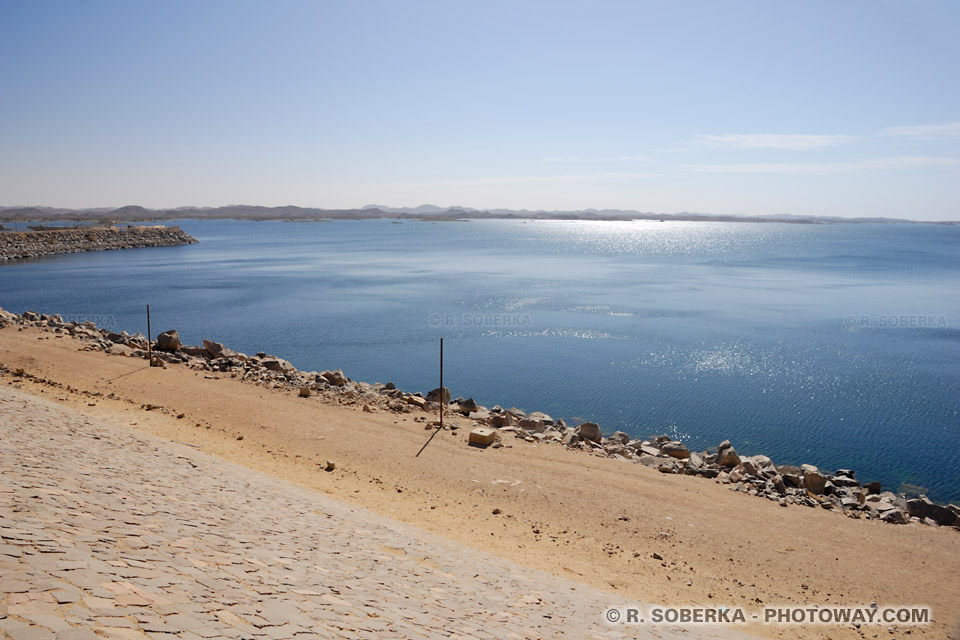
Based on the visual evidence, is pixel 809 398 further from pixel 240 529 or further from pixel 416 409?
pixel 240 529

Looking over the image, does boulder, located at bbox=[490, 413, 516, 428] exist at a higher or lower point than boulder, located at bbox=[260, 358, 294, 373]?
lower

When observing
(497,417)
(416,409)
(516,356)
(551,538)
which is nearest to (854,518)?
(551,538)

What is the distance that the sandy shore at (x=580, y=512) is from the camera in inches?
430

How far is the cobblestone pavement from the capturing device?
5.53m

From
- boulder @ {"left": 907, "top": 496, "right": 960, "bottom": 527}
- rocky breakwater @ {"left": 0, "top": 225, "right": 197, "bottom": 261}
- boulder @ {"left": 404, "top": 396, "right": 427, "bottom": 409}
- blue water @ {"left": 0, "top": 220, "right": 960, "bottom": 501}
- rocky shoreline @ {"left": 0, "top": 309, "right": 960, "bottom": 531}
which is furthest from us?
rocky breakwater @ {"left": 0, "top": 225, "right": 197, "bottom": 261}

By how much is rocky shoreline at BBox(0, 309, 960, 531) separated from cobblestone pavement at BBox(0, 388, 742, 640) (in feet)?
25.0

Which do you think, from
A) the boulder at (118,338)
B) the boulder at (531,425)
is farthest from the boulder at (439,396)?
the boulder at (118,338)

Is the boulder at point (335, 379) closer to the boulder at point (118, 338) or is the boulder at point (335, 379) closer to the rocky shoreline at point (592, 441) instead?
the rocky shoreline at point (592, 441)

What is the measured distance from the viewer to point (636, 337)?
3928cm

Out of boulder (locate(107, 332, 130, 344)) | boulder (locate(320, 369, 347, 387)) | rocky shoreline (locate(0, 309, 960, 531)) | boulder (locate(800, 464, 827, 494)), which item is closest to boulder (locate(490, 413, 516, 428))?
rocky shoreline (locate(0, 309, 960, 531))

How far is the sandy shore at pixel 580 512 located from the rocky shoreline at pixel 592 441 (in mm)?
768

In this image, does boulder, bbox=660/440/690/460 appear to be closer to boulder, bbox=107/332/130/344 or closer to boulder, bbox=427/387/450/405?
boulder, bbox=427/387/450/405

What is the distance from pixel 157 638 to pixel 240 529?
4.03 metres

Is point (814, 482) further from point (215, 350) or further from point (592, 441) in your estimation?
point (215, 350)
